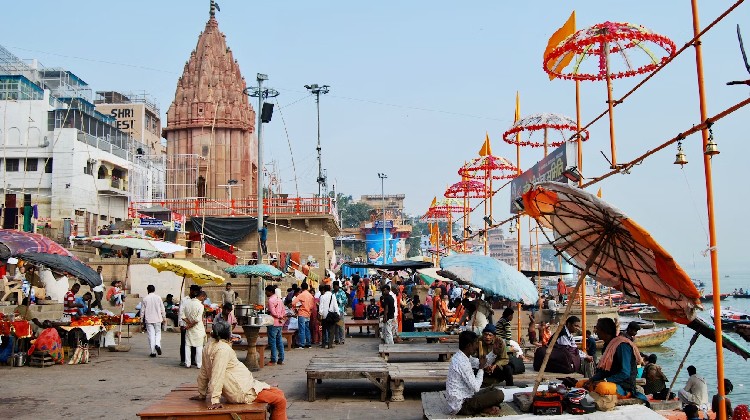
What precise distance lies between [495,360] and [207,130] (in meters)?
37.5

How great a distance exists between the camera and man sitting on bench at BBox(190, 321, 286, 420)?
652 cm

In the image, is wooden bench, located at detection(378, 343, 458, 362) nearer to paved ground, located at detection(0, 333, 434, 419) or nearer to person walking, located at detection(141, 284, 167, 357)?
paved ground, located at detection(0, 333, 434, 419)

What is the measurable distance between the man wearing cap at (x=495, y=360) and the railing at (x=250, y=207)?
26754 millimetres

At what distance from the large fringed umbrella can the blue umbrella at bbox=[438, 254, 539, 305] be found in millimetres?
4184

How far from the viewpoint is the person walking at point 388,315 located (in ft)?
49.0

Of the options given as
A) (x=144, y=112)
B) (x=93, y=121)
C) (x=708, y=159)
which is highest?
(x=144, y=112)

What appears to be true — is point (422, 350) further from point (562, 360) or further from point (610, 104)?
point (610, 104)

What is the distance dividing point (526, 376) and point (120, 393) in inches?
229

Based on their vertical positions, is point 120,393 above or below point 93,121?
below

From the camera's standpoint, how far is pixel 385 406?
9.55 m

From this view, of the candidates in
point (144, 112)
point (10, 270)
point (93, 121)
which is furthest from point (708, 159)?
point (144, 112)

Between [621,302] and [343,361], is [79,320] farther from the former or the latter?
[621,302]

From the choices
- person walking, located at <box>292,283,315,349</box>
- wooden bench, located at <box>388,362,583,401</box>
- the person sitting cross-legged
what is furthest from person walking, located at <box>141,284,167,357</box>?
the person sitting cross-legged

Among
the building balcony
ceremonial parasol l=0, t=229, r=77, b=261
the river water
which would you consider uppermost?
the building balcony
